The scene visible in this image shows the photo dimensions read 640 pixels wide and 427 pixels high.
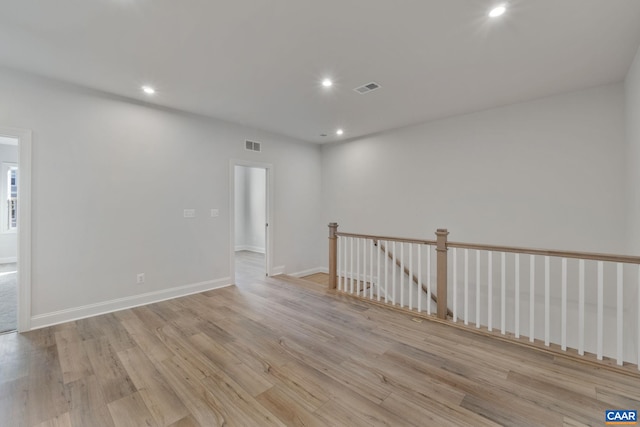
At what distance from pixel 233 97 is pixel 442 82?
2.58 metres

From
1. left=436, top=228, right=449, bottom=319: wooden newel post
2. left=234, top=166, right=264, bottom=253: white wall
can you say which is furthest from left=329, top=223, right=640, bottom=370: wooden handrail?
left=234, top=166, right=264, bottom=253: white wall

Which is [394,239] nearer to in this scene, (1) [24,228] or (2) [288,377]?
(2) [288,377]

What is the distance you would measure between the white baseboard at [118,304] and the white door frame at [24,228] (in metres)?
0.15

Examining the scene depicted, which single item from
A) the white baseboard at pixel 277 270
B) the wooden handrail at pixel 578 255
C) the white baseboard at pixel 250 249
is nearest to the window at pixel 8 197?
the white baseboard at pixel 250 249

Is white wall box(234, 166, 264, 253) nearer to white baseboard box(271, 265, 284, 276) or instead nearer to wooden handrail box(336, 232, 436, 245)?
white baseboard box(271, 265, 284, 276)

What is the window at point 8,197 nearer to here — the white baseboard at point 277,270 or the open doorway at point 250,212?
the open doorway at point 250,212

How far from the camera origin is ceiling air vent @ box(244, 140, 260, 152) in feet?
16.3

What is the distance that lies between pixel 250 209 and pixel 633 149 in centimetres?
813

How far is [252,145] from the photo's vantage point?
504 centimetres

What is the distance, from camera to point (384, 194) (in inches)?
210

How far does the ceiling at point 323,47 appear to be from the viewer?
2041 mm

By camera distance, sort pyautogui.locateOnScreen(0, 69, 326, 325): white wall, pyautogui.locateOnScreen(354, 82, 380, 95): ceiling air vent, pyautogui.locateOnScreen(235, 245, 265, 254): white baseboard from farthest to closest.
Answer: pyautogui.locateOnScreen(235, 245, 265, 254): white baseboard
pyautogui.locateOnScreen(354, 82, 380, 95): ceiling air vent
pyautogui.locateOnScreen(0, 69, 326, 325): white wall

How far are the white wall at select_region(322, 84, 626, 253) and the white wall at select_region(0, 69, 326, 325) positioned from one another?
271 centimetres

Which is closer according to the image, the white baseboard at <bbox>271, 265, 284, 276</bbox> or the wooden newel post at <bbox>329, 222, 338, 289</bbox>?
the wooden newel post at <bbox>329, 222, 338, 289</bbox>
